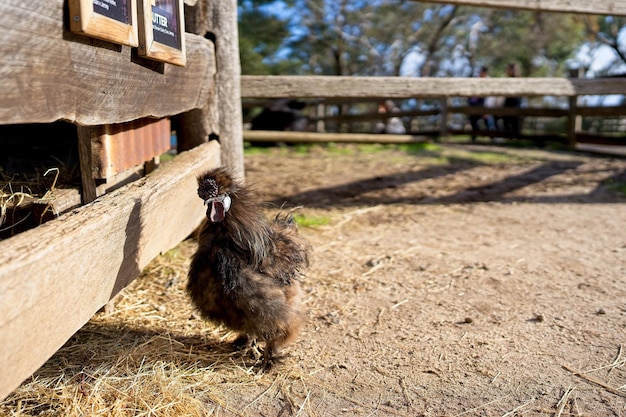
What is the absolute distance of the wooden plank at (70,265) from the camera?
1.57 meters

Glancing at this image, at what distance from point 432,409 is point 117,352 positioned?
1587 millimetres

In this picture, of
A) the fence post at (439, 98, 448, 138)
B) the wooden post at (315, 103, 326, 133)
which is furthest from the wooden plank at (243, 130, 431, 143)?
the wooden post at (315, 103, 326, 133)

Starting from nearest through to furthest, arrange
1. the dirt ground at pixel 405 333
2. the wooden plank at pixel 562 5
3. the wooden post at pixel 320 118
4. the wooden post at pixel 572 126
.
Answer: the dirt ground at pixel 405 333 < the wooden plank at pixel 562 5 < the wooden post at pixel 572 126 < the wooden post at pixel 320 118

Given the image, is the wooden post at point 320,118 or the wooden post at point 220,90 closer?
the wooden post at point 220,90

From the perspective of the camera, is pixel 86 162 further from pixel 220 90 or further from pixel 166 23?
pixel 220 90

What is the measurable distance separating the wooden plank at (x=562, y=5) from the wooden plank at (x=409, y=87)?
Result: 81 centimetres

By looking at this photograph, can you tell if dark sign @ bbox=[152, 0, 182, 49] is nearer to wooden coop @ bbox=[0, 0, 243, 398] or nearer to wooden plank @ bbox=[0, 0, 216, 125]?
wooden coop @ bbox=[0, 0, 243, 398]

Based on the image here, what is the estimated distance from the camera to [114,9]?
2.11m

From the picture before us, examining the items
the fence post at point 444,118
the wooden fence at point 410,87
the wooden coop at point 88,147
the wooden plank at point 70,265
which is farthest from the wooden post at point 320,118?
the wooden plank at point 70,265

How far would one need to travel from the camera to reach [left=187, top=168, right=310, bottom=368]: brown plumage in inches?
102

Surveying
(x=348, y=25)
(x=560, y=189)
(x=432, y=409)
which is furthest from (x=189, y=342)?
(x=348, y=25)

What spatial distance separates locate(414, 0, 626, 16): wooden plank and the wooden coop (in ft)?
9.45

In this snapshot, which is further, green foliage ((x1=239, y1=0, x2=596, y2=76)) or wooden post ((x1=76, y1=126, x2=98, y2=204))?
green foliage ((x1=239, y1=0, x2=596, y2=76))

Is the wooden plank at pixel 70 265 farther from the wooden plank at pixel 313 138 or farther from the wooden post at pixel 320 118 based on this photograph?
the wooden post at pixel 320 118
